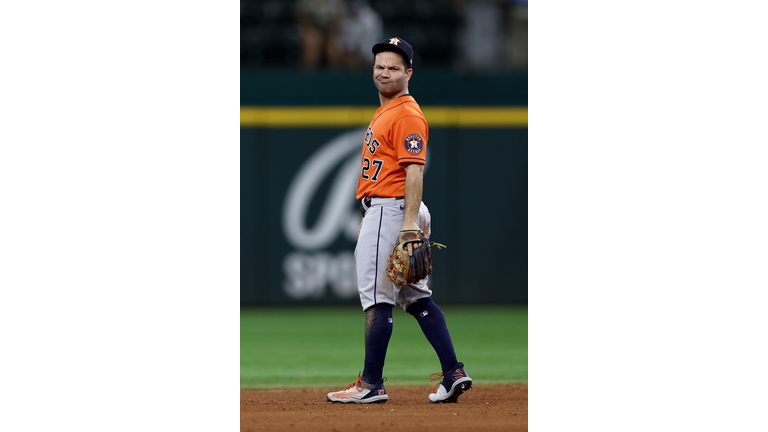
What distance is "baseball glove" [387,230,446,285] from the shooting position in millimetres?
4334

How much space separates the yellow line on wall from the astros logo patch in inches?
269

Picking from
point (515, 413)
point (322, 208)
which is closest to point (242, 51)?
point (322, 208)

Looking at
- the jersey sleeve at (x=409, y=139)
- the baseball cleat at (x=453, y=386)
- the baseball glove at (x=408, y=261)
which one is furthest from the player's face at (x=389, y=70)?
the baseball cleat at (x=453, y=386)

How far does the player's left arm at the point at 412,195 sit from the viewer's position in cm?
439

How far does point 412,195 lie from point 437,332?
80 cm

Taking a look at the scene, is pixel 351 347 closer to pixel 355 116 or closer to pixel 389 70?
pixel 389 70

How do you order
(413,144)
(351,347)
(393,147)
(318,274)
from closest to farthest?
(413,144) → (393,147) → (351,347) → (318,274)

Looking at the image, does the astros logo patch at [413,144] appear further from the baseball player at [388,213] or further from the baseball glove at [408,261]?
the baseball glove at [408,261]

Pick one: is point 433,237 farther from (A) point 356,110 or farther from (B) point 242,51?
(B) point 242,51

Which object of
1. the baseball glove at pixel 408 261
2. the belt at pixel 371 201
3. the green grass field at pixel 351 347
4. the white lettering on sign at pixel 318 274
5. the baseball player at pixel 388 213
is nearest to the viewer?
the baseball glove at pixel 408 261

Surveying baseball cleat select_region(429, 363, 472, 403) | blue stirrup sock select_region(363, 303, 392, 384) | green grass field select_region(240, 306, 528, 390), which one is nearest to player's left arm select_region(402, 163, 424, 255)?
blue stirrup sock select_region(363, 303, 392, 384)

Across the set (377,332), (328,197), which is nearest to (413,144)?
(377,332)

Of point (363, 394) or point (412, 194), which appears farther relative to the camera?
point (363, 394)

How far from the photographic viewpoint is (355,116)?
444 inches
